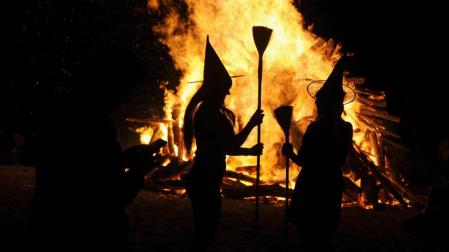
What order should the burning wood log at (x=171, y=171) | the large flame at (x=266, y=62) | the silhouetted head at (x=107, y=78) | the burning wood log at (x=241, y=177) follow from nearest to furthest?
the silhouetted head at (x=107, y=78), the burning wood log at (x=241, y=177), the burning wood log at (x=171, y=171), the large flame at (x=266, y=62)

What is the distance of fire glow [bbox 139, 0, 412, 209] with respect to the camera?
12188 millimetres

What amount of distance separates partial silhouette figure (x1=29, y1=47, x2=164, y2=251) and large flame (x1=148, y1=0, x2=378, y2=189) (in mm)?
9657

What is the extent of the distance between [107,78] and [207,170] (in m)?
2.08

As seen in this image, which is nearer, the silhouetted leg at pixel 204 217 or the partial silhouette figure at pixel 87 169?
the partial silhouette figure at pixel 87 169

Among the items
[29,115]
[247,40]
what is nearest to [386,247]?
[247,40]

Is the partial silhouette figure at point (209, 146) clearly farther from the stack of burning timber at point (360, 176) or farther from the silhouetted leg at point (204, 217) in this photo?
the stack of burning timber at point (360, 176)

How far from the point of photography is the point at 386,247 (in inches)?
245

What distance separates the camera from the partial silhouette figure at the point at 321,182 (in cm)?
402

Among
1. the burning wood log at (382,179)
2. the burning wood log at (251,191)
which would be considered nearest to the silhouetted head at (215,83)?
the burning wood log at (251,191)

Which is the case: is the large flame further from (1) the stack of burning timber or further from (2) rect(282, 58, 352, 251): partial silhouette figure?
(2) rect(282, 58, 352, 251): partial silhouette figure

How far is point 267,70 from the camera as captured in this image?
12.7 m

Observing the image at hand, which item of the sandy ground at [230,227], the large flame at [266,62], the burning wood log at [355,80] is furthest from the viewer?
the large flame at [266,62]

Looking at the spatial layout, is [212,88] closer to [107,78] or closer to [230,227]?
[107,78]

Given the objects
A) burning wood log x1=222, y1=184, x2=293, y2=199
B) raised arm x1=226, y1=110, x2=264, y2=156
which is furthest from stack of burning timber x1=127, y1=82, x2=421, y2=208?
raised arm x1=226, y1=110, x2=264, y2=156
